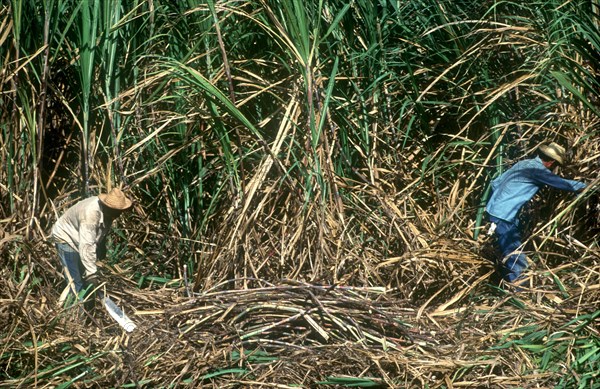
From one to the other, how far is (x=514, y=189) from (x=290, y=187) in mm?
1258

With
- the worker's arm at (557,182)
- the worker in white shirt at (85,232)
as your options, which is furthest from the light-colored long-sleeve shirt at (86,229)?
the worker's arm at (557,182)

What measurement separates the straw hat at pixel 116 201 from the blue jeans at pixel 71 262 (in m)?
0.41

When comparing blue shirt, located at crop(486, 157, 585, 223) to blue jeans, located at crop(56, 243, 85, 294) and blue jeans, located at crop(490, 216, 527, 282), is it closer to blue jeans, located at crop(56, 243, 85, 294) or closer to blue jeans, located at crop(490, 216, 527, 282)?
blue jeans, located at crop(490, 216, 527, 282)

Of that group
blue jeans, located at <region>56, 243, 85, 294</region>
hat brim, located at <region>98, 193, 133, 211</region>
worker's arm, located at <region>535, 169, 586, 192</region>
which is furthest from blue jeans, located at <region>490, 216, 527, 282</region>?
blue jeans, located at <region>56, 243, 85, 294</region>

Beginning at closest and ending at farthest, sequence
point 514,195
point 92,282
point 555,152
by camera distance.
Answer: point 92,282
point 555,152
point 514,195

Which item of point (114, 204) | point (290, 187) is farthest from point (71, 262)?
point (290, 187)

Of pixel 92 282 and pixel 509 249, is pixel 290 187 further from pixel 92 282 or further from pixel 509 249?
pixel 509 249

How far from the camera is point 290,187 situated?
5863mm

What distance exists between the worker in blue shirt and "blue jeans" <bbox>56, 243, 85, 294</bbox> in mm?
2310

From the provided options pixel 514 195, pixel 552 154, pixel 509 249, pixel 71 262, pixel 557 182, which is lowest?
pixel 509 249

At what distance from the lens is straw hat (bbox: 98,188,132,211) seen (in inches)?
219

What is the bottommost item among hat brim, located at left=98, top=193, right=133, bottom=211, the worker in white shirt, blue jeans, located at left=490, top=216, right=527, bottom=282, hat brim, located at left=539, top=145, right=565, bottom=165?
blue jeans, located at left=490, top=216, right=527, bottom=282

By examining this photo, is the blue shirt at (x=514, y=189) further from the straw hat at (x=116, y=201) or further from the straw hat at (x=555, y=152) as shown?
the straw hat at (x=116, y=201)

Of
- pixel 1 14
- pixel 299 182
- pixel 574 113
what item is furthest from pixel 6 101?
pixel 574 113
